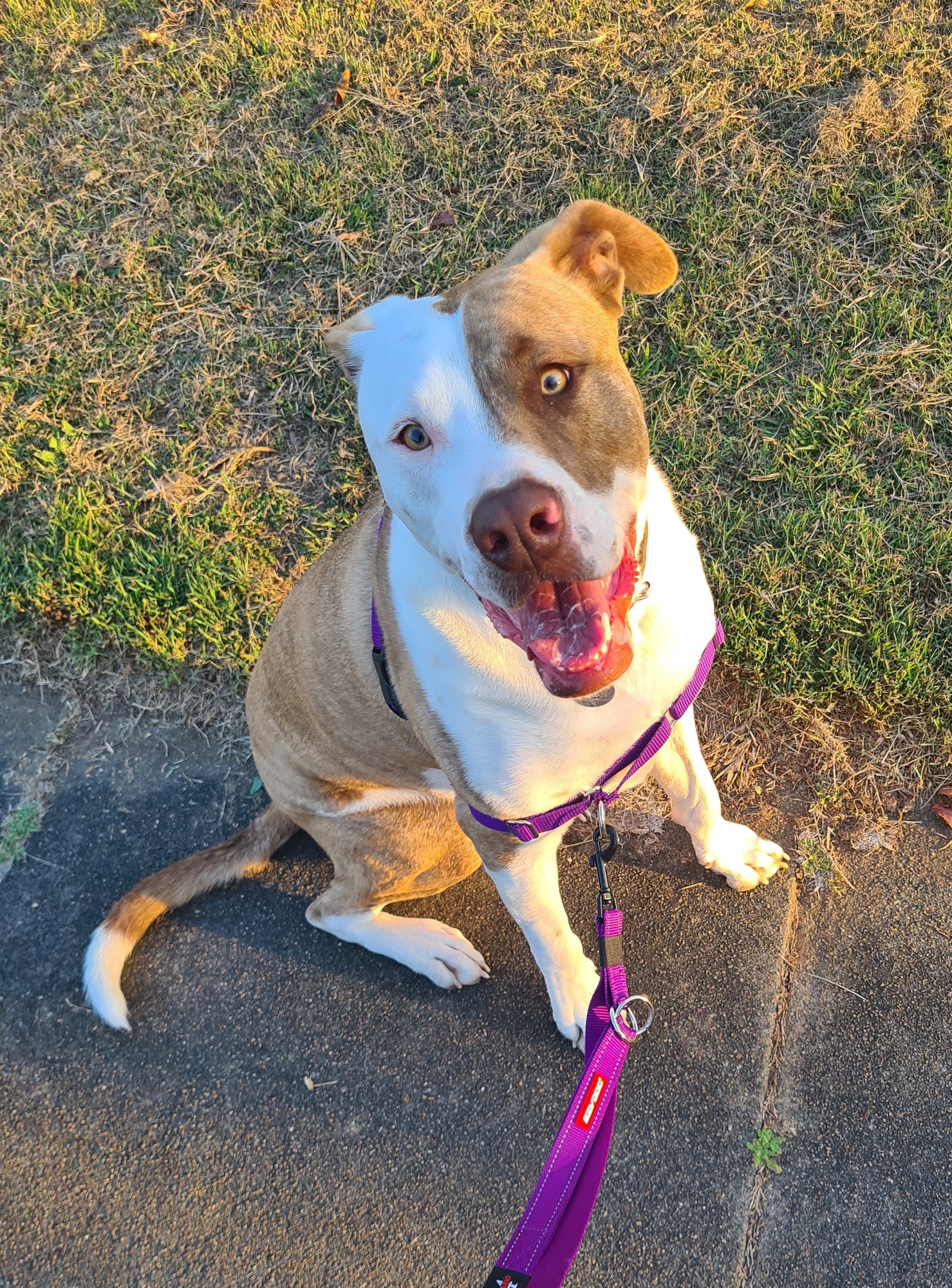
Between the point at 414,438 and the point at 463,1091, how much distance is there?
2.16 meters

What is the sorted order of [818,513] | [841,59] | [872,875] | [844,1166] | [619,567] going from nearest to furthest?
[619,567]
[844,1166]
[872,875]
[818,513]
[841,59]

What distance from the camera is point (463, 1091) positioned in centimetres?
289

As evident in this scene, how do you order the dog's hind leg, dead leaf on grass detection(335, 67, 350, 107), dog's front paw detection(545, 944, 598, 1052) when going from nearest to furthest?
1. dog's front paw detection(545, 944, 598, 1052)
2. the dog's hind leg
3. dead leaf on grass detection(335, 67, 350, 107)

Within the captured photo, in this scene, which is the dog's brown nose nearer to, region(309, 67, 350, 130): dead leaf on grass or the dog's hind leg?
the dog's hind leg

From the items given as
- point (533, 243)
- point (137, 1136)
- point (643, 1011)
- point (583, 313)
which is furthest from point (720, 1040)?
point (533, 243)

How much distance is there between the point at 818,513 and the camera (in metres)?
3.56

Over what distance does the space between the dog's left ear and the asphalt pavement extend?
1.94 m

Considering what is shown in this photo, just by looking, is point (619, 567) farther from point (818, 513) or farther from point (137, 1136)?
point (137, 1136)

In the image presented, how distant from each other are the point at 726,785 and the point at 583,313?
6.29ft

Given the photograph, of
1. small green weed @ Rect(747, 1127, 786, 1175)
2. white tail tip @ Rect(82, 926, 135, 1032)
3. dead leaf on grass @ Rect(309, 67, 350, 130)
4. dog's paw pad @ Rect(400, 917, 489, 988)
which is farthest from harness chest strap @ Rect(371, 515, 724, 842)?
dead leaf on grass @ Rect(309, 67, 350, 130)

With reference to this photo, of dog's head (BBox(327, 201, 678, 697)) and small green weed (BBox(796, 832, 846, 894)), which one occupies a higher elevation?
dog's head (BBox(327, 201, 678, 697))

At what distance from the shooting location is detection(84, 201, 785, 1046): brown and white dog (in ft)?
6.01

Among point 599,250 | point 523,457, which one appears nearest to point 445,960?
point 523,457

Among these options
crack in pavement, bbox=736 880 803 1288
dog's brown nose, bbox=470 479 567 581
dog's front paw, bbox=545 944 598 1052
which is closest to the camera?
dog's brown nose, bbox=470 479 567 581
